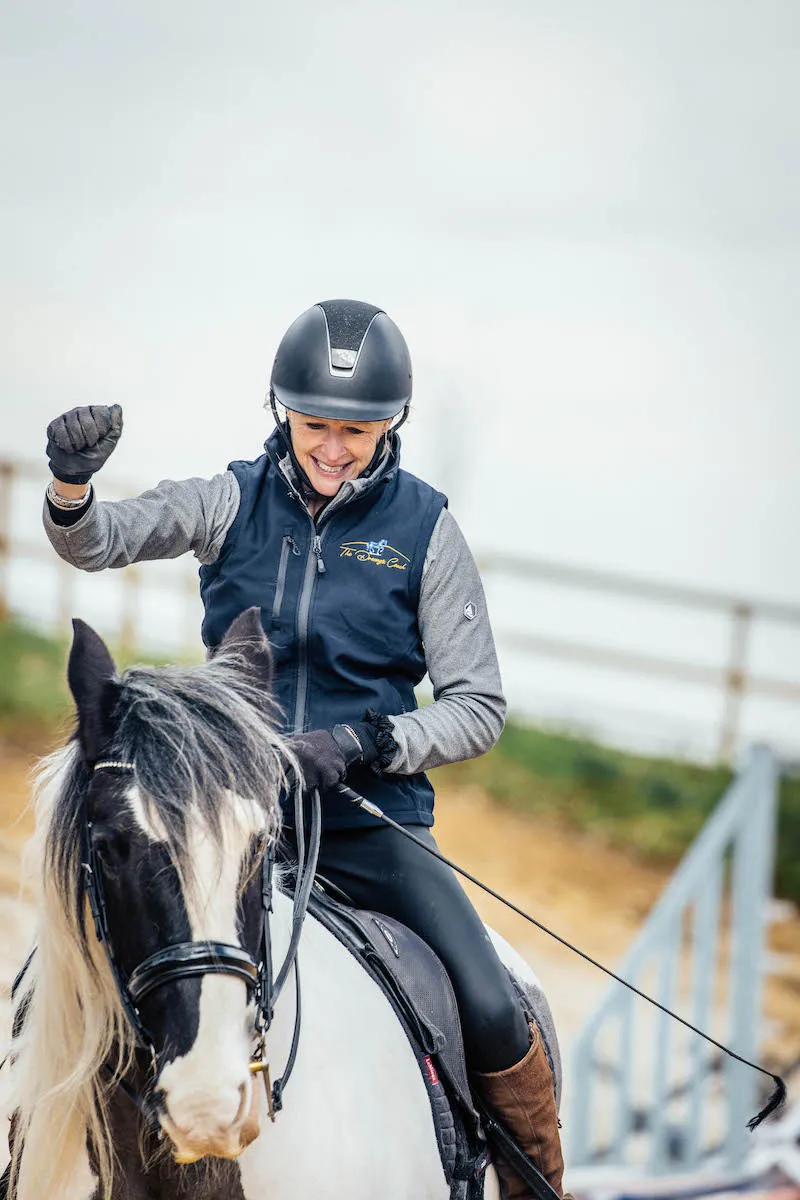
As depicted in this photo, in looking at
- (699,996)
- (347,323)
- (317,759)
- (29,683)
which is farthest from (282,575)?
(29,683)

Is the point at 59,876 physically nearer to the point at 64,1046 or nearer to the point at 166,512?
the point at 64,1046

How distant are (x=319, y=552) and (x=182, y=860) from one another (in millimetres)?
796

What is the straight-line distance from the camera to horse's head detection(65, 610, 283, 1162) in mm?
1553

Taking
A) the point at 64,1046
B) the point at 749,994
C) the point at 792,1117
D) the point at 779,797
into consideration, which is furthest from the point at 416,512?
the point at 779,797

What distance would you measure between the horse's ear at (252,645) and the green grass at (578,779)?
26.2 ft

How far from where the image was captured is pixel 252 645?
1952 mm

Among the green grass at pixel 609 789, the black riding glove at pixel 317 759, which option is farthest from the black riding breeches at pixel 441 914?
the green grass at pixel 609 789

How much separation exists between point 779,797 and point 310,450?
8.46 m

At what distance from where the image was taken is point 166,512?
7.50 feet

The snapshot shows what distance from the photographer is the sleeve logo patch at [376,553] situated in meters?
2.27

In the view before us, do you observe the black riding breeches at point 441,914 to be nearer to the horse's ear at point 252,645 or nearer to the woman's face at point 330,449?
the horse's ear at point 252,645

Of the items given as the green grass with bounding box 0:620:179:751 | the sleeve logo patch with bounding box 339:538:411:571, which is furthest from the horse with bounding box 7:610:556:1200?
the green grass with bounding box 0:620:179:751

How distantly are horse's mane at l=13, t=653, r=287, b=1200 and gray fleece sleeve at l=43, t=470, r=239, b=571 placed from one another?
1.27 ft

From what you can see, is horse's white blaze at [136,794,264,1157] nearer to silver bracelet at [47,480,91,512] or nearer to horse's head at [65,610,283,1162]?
horse's head at [65,610,283,1162]
